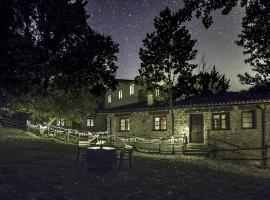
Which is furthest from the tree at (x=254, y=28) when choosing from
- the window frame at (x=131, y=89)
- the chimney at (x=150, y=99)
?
the window frame at (x=131, y=89)

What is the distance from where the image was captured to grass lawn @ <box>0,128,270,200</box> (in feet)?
37.7

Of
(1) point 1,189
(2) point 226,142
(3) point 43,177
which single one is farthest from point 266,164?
(1) point 1,189

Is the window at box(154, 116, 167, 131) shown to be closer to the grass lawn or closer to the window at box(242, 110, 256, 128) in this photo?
the window at box(242, 110, 256, 128)

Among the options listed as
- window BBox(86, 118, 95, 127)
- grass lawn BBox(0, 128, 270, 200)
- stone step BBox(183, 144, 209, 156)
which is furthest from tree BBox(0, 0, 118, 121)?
window BBox(86, 118, 95, 127)

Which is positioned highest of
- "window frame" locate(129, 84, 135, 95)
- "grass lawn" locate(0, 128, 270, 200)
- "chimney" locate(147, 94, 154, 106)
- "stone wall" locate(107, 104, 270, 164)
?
"window frame" locate(129, 84, 135, 95)

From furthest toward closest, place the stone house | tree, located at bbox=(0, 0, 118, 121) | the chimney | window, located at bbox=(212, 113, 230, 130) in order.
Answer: the chimney
window, located at bbox=(212, 113, 230, 130)
the stone house
tree, located at bbox=(0, 0, 118, 121)

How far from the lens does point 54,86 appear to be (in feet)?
69.4

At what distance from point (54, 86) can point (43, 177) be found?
8379 mm

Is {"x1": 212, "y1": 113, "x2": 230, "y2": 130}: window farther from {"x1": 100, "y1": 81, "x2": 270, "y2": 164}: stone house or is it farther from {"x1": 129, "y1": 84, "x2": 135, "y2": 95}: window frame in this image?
{"x1": 129, "y1": 84, "x2": 135, "y2": 95}: window frame

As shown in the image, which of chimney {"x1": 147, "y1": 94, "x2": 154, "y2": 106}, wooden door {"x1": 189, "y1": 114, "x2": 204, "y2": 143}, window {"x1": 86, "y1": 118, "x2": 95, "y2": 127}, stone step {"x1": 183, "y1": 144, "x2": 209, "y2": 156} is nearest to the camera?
stone step {"x1": 183, "y1": 144, "x2": 209, "y2": 156}

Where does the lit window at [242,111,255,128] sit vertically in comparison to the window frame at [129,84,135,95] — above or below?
below

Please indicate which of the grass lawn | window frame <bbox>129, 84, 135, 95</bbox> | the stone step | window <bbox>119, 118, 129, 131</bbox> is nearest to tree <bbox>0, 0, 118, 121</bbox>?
the grass lawn

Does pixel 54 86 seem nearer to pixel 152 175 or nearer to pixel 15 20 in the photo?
pixel 15 20

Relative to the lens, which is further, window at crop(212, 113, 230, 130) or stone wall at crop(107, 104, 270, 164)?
window at crop(212, 113, 230, 130)
